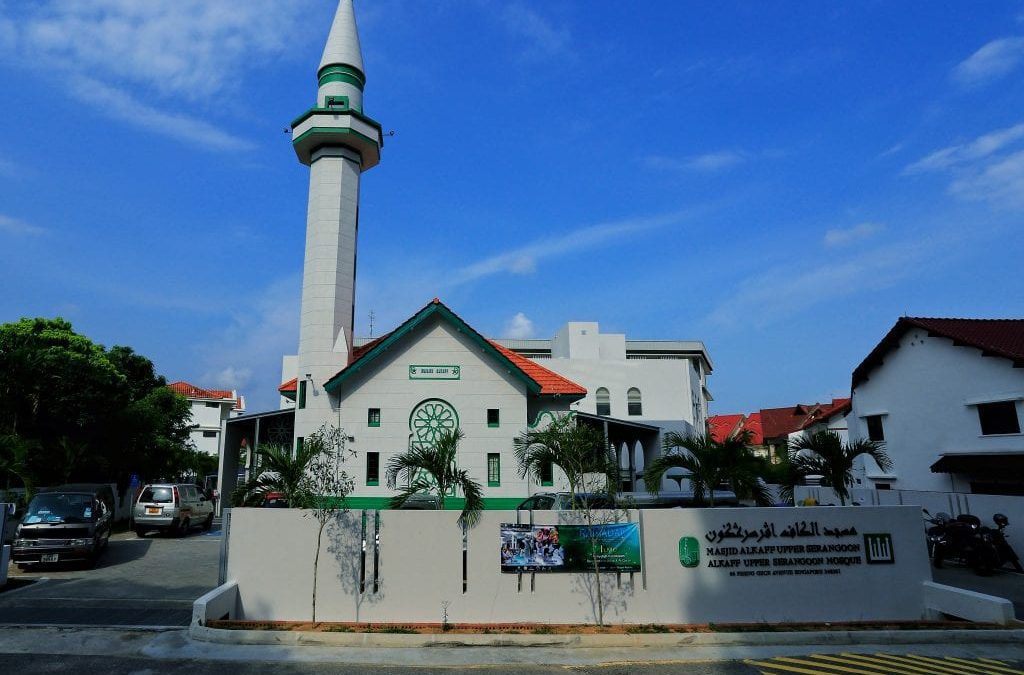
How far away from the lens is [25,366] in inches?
1035

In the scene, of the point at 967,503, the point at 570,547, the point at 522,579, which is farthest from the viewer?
the point at 967,503

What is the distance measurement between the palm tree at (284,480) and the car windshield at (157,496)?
13.3 m

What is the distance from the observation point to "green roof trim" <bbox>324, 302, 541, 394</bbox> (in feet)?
76.2

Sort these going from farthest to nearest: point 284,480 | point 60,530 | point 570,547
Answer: point 60,530, point 284,480, point 570,547

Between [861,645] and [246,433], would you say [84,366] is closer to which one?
[246,433]

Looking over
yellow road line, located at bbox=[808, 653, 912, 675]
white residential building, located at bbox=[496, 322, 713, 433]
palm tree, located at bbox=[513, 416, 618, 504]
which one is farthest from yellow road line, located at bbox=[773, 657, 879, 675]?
white residential building, located at bbox=[496, 322, 713, 433]

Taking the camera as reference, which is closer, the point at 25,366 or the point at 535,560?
the point at 535,560

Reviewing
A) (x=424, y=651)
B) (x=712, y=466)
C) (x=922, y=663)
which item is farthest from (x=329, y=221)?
(x=922, y=663)

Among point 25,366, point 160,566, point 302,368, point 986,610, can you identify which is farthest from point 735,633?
point 25,366

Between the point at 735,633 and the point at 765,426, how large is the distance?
65.0 metres

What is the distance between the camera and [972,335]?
2502 centimetres

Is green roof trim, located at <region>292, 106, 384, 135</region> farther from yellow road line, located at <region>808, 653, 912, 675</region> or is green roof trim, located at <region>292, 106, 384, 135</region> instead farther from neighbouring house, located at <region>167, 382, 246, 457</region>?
neighbouring house, located at <region>167, 382, 246, 457</region>

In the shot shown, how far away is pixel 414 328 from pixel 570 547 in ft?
45.4

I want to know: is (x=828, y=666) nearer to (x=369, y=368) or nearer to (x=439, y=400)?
(x=439, y=400)
